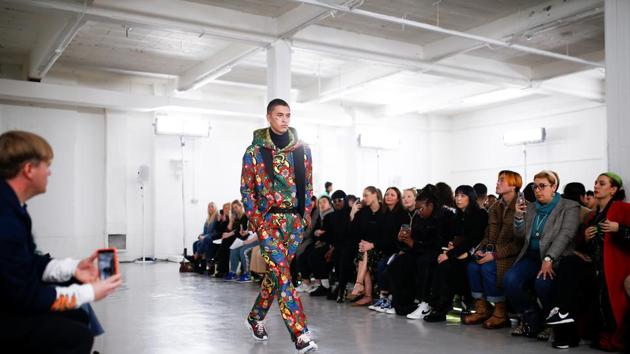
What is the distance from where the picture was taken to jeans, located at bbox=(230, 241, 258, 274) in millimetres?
8492

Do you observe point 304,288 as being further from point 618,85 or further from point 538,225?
point 618,85

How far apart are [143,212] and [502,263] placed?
9401mm

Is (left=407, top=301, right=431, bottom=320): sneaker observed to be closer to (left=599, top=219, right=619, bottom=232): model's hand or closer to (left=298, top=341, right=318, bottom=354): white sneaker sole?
(left=298, top=341, right=318, bottom=354): white sneaker sole

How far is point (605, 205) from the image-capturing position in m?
4.14

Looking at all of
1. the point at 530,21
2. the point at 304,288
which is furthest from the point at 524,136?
the point at 304,288

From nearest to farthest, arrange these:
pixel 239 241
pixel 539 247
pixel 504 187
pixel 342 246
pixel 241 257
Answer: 1. pixel 539 247
2. pixel 504 187
3. pixel 342 246
4. pixel 241 257
5. pixel 239 241

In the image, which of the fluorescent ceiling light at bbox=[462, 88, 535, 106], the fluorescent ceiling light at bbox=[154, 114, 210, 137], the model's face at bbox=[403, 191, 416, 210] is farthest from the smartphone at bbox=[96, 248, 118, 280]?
the fluorescent ceiling light at bbox=[462, 88, 535, 106]

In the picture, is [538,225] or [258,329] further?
[538,225]

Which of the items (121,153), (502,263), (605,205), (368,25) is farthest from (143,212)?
(605,205)

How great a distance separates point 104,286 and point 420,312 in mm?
3629

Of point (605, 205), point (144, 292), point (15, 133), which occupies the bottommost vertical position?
point (144, 292)

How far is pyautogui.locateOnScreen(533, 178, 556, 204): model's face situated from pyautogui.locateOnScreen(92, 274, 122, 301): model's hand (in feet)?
10.7

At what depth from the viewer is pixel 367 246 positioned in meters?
5.98

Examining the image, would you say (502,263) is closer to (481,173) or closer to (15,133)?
(15,133)
